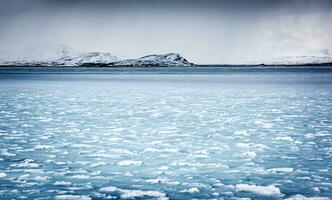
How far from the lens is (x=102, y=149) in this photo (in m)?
10.5

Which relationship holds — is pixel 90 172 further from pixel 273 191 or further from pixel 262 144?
pixel 262 144

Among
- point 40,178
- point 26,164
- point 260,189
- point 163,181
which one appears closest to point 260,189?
point 260,189

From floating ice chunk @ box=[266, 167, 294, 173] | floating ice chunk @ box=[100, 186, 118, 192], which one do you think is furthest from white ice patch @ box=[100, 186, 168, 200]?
floating ice chunk @ box=[266, 167, 294, 173]

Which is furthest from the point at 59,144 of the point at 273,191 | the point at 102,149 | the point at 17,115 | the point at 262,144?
the point at 17,115

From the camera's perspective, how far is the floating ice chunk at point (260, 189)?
264 inches

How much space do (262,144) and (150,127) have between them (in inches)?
184

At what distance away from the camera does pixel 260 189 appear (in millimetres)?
6922

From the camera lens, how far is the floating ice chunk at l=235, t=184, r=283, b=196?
6.70m

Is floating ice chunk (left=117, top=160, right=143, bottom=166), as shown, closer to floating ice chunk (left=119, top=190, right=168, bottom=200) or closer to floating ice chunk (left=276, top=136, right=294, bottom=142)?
floating ice chunk (left=119, top=190, right=168, bottom=200)

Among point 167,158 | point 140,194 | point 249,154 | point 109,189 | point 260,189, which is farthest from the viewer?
point 249,154

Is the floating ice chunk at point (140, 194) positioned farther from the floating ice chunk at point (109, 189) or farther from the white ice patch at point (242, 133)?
the white ice patch at point (242, 133)

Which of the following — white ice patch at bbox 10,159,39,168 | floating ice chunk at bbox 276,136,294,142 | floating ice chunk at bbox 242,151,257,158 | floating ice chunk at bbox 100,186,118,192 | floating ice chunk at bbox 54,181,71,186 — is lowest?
floating ice chunk at bbox 276,136,294,142

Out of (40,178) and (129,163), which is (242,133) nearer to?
(129,163)

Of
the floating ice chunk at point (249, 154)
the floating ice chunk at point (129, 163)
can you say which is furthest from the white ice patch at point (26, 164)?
the floating ice chunk at point (249, 154)
